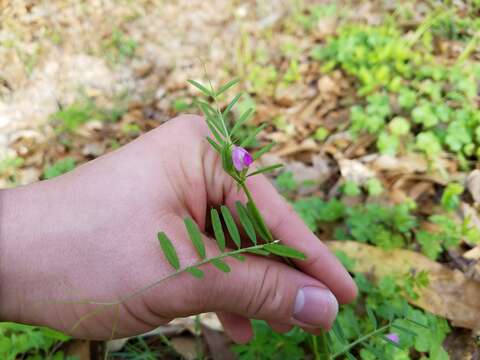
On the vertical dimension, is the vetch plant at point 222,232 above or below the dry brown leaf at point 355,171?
above

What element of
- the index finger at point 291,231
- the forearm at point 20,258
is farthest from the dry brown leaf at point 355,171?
the forearm at point 20,258

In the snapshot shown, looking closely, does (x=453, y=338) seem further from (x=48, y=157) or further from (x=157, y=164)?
(x=48, y=157)

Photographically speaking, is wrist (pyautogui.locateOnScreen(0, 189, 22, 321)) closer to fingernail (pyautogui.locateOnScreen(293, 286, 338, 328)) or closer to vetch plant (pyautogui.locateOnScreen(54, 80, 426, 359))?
vetch plant (pyautogui.locateOnScreen(54, 80, 426, 359))

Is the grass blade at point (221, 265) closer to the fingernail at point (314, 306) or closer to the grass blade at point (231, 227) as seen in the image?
the grass blade at point (231, 227)

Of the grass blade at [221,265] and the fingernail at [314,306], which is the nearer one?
the grass blade at [221,265]

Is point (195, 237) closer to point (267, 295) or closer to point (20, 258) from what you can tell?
point (267, 295)

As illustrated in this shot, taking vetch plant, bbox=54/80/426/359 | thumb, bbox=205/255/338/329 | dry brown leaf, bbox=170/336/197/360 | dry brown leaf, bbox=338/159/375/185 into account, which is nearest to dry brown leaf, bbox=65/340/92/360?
dry brown leaf, bbox=170/336/197/360

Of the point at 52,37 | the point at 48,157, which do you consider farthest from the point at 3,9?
the point at 48,157
